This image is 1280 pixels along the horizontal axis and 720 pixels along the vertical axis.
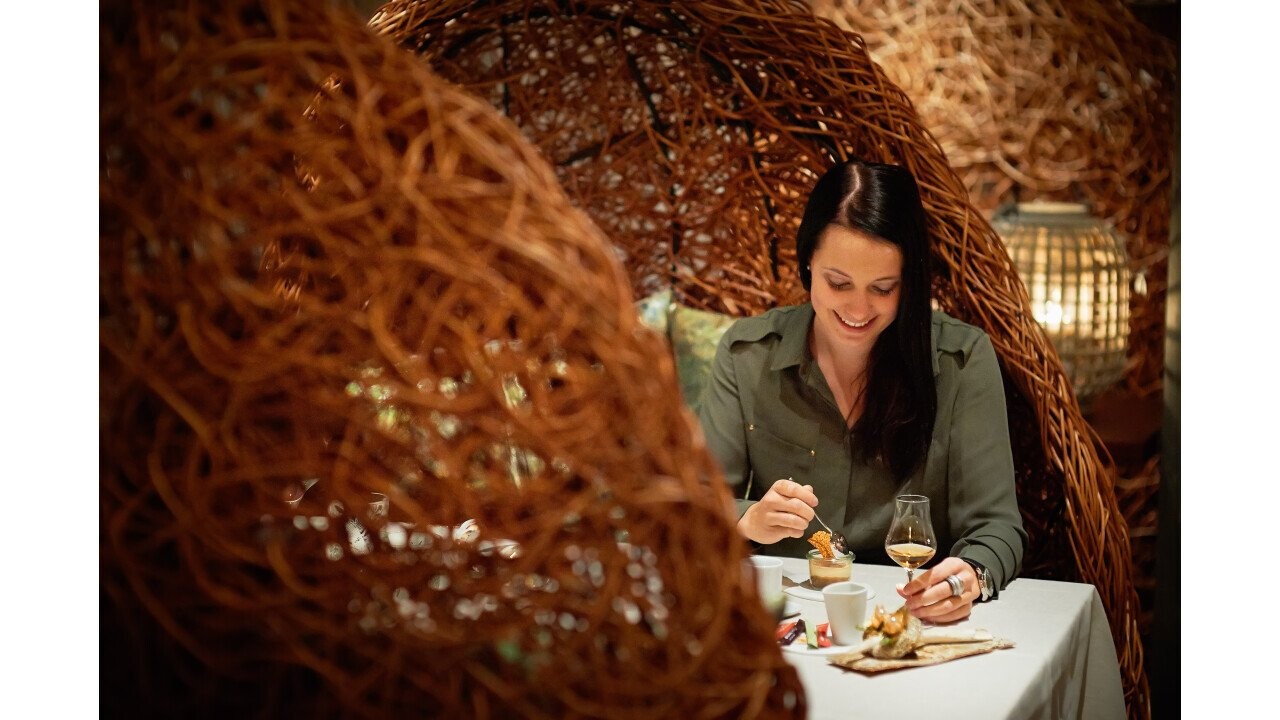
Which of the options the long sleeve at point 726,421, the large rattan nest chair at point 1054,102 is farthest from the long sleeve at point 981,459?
the large rattan nest chair at point 1054,102

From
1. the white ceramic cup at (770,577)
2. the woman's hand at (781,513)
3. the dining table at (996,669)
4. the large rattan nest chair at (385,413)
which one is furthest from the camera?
the woman's hand at (781,513)

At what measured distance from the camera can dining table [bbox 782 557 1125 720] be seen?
103 cm

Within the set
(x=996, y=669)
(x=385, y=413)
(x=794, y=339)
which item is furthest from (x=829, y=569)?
(x=385, y=413)

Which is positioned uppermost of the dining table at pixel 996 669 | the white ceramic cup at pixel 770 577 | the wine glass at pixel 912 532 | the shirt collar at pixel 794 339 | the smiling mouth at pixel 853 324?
the smiling mouth at pixel 853 324

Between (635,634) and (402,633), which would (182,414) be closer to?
(402,633)

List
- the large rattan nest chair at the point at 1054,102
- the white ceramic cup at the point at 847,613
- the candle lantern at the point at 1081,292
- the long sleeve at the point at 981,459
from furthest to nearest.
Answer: the large rattan nest chair at the point at 1054,102 → the candle lantern at the point at 1081,292 → the long sleeve at the point at 981,459 → the white ceramic cup at the point at 847,613

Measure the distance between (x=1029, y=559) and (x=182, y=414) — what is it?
56.6 inches

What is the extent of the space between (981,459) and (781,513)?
0.40m

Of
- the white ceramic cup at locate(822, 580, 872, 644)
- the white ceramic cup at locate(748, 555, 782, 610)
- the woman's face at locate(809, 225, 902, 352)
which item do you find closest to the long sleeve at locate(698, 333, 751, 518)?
the woman's face at locate(809, 225, 902, 352)

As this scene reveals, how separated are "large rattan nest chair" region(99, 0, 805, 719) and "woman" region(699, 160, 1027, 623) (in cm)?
64

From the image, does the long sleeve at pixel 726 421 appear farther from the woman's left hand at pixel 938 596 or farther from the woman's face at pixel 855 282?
the woman's left hand at pixel 938 596

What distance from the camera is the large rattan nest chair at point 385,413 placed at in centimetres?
82

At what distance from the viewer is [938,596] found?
127 cm

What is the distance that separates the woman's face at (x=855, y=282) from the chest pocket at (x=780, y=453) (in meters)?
0.20
